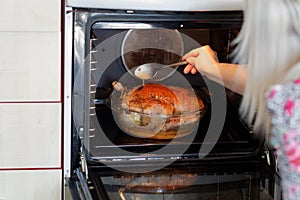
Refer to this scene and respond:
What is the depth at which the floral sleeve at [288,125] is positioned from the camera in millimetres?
887

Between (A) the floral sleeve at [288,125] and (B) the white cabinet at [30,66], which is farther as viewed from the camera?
(B) the white cabinet at [30,66]

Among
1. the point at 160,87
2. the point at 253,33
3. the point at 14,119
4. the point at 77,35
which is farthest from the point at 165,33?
the point at 253,33

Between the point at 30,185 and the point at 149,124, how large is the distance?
1.04ft

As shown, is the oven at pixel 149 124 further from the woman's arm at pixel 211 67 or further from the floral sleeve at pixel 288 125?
the floral sleeve at pixel 288 125

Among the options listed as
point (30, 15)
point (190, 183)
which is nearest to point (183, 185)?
point (190, 183)

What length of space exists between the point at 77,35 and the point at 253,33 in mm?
495

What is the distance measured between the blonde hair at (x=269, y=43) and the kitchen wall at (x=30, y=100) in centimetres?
50

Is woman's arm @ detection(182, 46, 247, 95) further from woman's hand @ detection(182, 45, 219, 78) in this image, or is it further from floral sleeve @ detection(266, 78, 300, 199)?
floral sleeve @ detection(266, 78, 300, 199)

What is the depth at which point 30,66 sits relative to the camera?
1.36m

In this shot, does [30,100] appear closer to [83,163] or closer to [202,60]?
[83,163]

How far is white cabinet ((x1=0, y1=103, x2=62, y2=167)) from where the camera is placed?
4.55ft

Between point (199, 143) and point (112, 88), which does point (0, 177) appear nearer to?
point (112, 88)

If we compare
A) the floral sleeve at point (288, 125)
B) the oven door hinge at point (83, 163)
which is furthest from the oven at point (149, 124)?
the floral sleeve at point (288, 125)

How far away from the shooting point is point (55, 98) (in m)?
1.39
